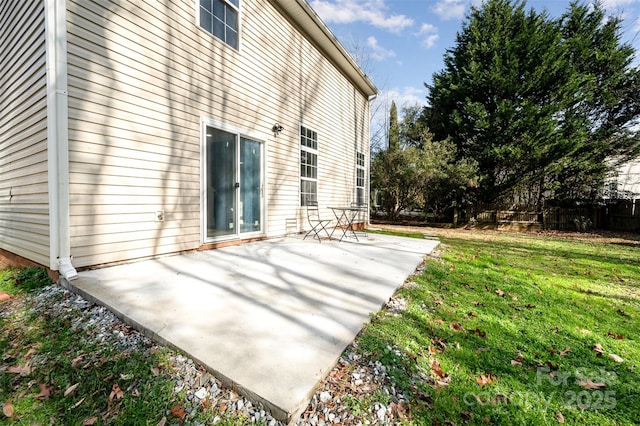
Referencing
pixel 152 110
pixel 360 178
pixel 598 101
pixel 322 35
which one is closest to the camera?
pixel 152 110

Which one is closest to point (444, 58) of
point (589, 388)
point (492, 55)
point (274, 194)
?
point (492, 55)

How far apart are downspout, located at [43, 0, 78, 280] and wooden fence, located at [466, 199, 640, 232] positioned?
1278 centimetres

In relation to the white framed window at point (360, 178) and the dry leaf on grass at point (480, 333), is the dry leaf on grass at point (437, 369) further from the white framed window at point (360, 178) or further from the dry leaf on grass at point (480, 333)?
the white framed window at point (360, 178)

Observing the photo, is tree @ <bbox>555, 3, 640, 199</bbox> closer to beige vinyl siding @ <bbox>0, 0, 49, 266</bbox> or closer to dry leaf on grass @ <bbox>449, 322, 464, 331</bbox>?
dry leaf on grass @ <bbox>449, 322, 464, 331</bbox>

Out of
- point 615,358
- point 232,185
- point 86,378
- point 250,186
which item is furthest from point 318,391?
point 250,186

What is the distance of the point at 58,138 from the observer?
9.00 feet

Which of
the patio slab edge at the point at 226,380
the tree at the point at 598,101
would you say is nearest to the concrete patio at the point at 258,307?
the patio slab edge at the point at 226,380

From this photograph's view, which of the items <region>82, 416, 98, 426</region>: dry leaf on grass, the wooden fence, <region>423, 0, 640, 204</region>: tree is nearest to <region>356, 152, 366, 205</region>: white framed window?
<region>423, 0, 640, 204</region>: tree

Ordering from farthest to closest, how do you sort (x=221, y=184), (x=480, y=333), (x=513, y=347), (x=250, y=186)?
(x=250, y=186), (x=221, y=184), (x=480, y=333), (x=513, y=347)

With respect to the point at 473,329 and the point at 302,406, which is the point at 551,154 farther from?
the point at 302,406

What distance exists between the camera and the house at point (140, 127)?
9.37 ft

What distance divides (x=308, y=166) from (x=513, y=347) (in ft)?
18.5

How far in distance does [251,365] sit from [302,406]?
37 cm

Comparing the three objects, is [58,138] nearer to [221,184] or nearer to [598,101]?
[221,184]
